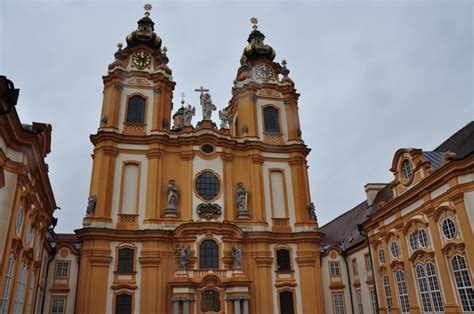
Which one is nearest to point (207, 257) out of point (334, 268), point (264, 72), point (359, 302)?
point (334, 268)

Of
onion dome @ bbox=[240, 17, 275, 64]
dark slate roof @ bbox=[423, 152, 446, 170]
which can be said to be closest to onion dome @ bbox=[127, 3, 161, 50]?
onion dome @ bbox=[240, 17, 275, 64]

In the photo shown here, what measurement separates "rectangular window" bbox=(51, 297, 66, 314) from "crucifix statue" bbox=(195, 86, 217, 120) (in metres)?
14.8

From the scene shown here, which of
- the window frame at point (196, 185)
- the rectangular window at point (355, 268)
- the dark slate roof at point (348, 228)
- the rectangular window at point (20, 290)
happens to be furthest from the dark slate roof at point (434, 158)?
the rectangular window at point (20, 290)

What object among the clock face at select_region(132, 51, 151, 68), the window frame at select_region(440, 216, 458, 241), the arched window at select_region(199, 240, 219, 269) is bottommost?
the window frame at select_region(440, 216, 458, 241)

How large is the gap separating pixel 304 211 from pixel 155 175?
33.9ft

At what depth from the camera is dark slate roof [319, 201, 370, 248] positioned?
2993 centimetres

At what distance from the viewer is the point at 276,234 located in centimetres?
2708

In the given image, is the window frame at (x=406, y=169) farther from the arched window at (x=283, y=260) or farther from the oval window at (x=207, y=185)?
the oval window at (x=207, y=185)

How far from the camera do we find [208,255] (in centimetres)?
2511

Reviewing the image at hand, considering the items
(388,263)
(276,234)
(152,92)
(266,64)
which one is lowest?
(388,263)

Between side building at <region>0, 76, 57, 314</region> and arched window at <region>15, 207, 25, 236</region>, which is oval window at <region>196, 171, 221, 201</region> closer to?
side building at <region>0, 76, 57, 314</region>

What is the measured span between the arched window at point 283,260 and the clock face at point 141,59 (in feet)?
55.3

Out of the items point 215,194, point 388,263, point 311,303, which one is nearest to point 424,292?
point 388,263

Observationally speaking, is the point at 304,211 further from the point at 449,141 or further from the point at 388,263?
the point at 449,141
